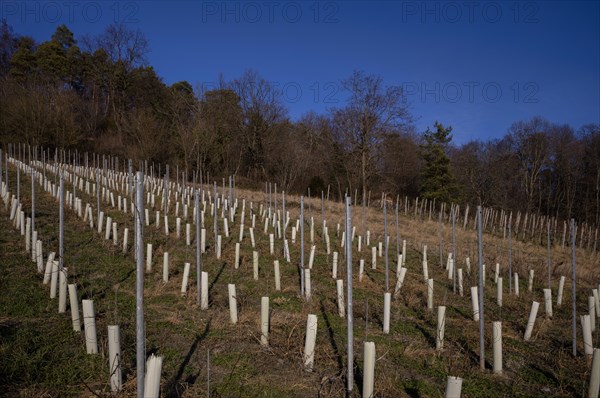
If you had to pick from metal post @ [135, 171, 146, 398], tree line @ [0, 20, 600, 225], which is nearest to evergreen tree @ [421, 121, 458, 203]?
tree line @ [0, 20, 600, 225]

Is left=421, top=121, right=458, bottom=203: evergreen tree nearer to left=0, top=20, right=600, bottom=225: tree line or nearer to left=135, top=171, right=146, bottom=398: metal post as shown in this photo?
left=0, top=20, right=600, bottom=225: tree line

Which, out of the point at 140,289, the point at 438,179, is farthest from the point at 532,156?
the point at 140,289

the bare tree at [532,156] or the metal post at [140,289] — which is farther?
the bare tree at [532,156]

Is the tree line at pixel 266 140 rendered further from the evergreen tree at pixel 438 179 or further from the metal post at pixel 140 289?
the metal post at pixel 140 289

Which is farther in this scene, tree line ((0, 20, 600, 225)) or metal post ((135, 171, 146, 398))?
tree line ((0, 20, 600, 225))

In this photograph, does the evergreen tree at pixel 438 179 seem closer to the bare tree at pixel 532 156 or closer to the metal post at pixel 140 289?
the bare tree at pixel 532 156

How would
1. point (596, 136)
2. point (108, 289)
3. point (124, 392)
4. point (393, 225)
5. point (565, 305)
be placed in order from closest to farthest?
point (124, 392), point (108, 289), point (565, 305), point (393, 225), point (596, 136)

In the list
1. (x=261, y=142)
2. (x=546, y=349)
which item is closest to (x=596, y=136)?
(x=261, y=142)

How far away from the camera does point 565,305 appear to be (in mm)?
8195

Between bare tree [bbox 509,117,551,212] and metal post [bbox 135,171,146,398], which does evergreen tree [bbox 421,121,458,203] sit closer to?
bare tree [bbox 509,117,551,212]

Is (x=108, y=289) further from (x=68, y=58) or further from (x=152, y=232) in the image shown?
(x=68, y=58)

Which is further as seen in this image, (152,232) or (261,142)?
(261,142)

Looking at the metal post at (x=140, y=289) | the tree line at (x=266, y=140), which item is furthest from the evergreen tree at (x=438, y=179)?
the metal post at (x=140, y=289)

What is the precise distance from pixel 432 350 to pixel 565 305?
5.29 metres
